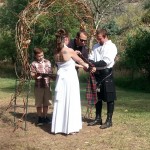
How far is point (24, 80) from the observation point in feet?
26.7

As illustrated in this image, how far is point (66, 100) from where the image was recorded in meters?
7.68

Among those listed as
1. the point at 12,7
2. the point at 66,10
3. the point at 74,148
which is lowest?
the point at 74,148

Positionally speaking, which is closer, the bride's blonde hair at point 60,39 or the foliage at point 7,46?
the bride's blonde hair at point 60,39

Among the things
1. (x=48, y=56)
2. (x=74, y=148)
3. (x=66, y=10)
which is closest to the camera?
(x=74, y=148)

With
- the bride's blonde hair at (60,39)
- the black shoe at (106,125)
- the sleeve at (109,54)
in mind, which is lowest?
the black shoe at (106,125)

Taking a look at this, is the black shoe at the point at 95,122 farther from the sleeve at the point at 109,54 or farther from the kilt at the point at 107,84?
the sleeve at the point at 109,54

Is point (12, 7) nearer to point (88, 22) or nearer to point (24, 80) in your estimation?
point (88, 22)

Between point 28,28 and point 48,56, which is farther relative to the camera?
point 48,56

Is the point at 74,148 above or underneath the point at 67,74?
underneath

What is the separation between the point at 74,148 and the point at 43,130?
138 centimetres

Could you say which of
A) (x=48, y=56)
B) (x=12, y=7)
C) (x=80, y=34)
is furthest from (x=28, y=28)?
(x=12, y=7)

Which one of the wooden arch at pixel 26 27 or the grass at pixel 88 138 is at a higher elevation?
the wooden arch at pixel 26 27

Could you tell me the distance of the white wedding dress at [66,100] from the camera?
25.1ft

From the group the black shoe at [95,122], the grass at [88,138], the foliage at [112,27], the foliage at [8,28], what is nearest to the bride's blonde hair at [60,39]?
the grass at [88,138]
